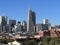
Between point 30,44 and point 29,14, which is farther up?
point 29,14

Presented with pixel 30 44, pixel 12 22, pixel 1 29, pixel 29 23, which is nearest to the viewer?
pixel 30 44

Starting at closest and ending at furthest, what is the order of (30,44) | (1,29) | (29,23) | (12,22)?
(30,44) < (29,23) < (1,29) < (12,22)

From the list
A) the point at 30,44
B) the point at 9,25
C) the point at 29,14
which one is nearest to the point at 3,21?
the point at 9,25

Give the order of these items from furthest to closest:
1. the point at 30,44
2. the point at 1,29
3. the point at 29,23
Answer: the point at 1,29
the point at 29,23
the point at 30,44

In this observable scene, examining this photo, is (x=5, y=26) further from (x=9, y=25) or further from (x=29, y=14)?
(x=29, y=14)

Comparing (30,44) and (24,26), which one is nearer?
(30,44)

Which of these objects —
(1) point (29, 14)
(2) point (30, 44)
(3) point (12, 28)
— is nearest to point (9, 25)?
(3) point (12, 28)

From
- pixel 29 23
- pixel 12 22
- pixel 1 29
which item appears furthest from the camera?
pixel 12 22

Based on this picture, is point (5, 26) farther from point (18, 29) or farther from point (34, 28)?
point (34, 28)
